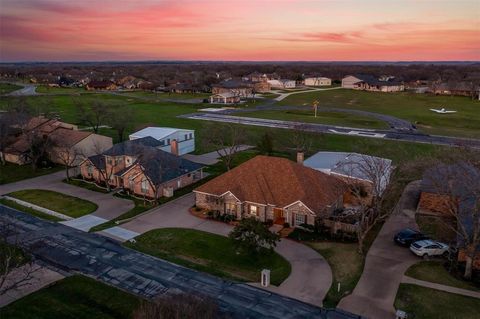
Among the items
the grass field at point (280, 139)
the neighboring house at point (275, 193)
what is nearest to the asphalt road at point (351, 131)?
the grass field at point (280, 139)

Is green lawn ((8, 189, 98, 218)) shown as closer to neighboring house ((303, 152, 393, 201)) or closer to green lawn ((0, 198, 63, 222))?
green lawn ((0, 198, 63, 222))

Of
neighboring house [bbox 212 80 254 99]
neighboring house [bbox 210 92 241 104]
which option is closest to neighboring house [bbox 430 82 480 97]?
neighboring house [bbox 212 80 254 99]

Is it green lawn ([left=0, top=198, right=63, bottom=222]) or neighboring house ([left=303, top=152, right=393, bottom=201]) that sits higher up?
neighboring house ([left=303, top=152, right=393, bottom=201])

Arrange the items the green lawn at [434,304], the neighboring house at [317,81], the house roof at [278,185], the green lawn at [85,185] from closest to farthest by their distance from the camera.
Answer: the green lawn at [434,304], the house roof at [278,185], the green lawn at [85,185], the neighboring house at [317,81]

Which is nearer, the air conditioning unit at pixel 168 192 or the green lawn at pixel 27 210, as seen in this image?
the green lawn at pixel 27 210

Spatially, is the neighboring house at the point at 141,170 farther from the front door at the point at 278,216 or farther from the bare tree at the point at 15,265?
the bare tree at the point at 15,265

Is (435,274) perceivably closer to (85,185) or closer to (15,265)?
(15,265)
